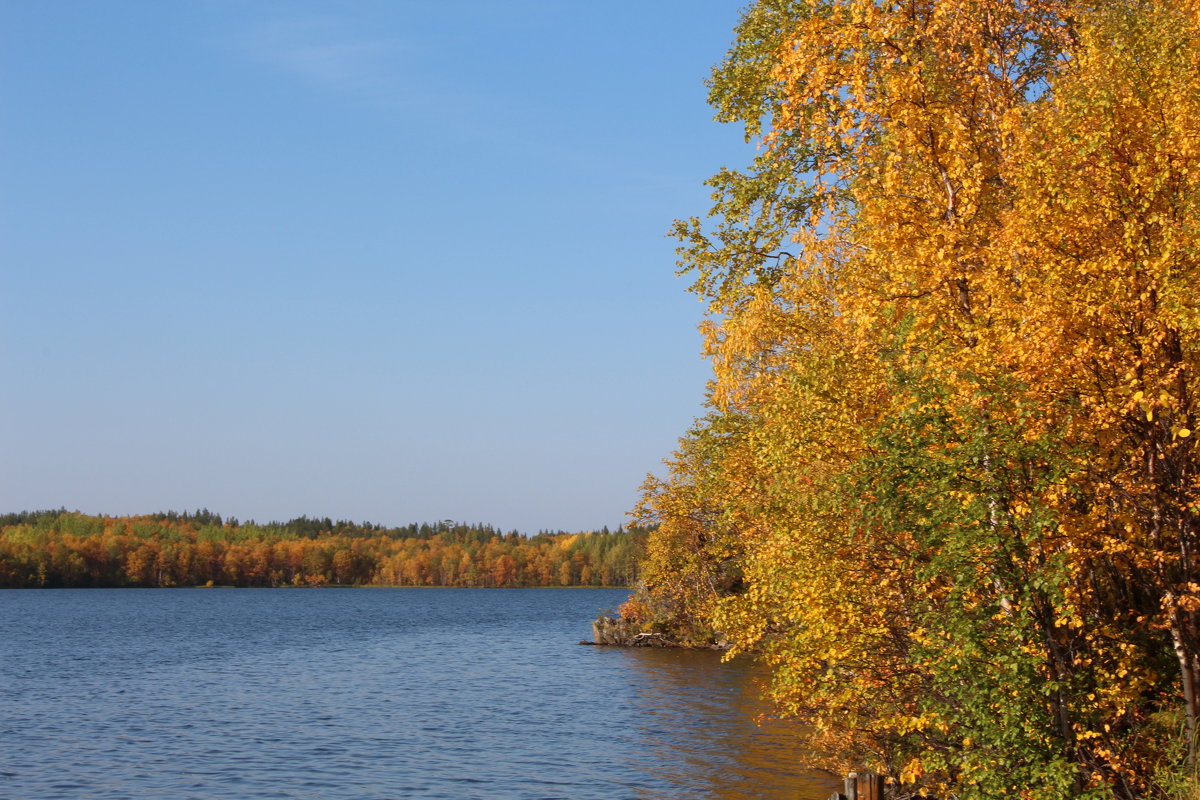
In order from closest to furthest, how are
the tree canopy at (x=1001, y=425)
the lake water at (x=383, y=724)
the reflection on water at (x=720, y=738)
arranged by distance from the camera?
the tree canopy at (x=1001, y=425) → the reflection on water at (x=720, y=738) → the lake water at (x=383, y=724)

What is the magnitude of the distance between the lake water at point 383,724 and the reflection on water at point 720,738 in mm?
99

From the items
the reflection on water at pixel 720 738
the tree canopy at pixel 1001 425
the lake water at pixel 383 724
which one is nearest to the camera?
the tree canopy at pixel 1001 425

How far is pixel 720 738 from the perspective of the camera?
110ft

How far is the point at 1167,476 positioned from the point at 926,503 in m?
3.69

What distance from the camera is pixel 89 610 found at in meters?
136

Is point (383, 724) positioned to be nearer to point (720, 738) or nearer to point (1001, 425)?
point (720, 738)

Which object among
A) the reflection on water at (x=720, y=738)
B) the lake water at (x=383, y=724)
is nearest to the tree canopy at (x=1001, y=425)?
the reflection on water at (x=720, y=738)

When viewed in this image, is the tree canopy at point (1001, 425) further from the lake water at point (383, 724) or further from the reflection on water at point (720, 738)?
the lake water at point (383, 724)

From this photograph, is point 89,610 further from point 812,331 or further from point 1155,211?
point 1155,211

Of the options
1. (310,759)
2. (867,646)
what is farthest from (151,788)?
(867,646)

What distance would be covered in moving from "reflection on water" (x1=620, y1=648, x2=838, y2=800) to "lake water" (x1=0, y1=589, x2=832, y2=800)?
10 cm

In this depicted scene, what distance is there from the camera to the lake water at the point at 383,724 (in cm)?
2842

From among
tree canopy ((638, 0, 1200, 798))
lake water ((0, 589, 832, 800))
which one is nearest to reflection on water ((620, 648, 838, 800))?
lake water ((0, 589, 832, 800))

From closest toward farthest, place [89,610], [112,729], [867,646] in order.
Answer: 1. [867,646]
2. [112,729]
3. [89,610]
